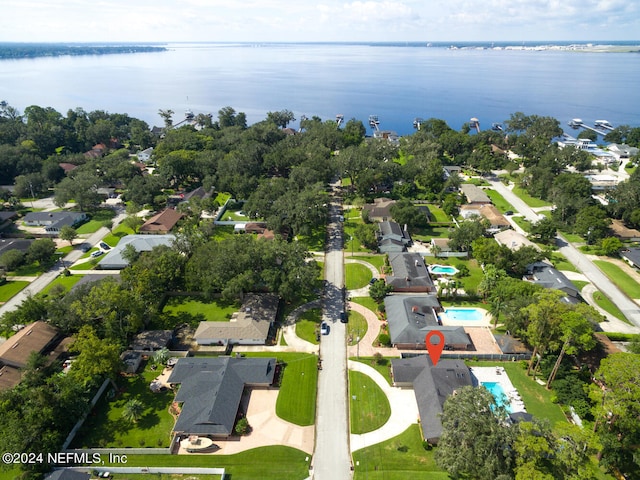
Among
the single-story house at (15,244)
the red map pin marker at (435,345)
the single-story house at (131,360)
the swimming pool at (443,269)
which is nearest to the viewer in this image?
the single-story house at (131,360)

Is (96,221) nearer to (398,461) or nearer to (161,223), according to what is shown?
(161,223)

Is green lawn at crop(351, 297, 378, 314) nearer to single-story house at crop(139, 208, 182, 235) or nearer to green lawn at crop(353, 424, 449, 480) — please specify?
green lawn at crop(353, 424, 449, 480)

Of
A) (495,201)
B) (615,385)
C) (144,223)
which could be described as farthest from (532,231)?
(144,223)

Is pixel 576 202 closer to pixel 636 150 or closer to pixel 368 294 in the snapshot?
pixel 368 294

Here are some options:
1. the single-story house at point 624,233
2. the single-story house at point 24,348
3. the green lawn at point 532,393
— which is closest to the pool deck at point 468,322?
the green lawn at point 532,393

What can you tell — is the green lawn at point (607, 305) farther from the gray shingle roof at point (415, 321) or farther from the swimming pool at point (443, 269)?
the gray shingle roof at point (415, 321)

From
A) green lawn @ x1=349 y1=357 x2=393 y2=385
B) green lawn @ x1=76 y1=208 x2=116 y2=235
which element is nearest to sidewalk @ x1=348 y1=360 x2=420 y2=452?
green lawn @ x1=349 y1=357 x2=393 y2=385
